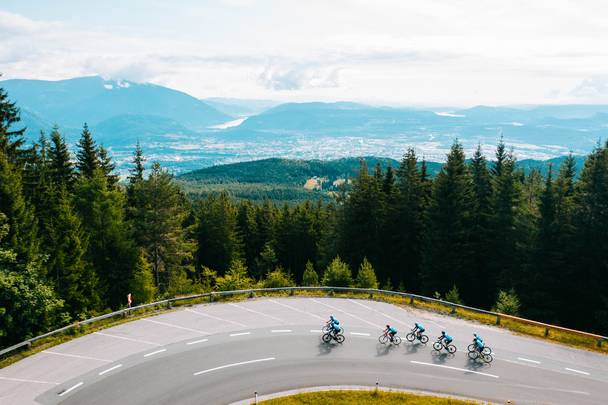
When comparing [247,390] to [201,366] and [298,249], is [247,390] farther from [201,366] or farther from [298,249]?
[298,249]

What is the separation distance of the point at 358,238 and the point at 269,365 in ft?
100

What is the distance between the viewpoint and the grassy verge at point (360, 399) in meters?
20.4

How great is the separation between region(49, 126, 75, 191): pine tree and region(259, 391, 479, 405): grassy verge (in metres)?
35.0

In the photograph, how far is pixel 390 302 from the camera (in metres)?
34.2

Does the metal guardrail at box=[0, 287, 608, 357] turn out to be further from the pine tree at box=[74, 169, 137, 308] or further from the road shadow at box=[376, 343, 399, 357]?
the pine tree at box=[74, 169, 137, 308]

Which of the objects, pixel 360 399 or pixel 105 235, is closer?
pixel 360 399

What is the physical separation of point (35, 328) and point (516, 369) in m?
29.1

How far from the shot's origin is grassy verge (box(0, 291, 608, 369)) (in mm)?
25625

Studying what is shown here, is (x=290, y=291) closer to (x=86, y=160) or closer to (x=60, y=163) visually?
(x=86, y=160)

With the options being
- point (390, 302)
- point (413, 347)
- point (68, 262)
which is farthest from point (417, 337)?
point (68, 262)

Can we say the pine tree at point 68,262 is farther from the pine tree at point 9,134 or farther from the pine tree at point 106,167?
the pine tree at point 106,167

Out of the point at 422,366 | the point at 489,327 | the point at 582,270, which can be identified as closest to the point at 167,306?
the point at 422,366

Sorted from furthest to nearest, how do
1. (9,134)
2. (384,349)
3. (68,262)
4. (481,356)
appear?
(9,134), (68,262), (384,349), (481,356)

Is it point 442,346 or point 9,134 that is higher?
point 9,134
